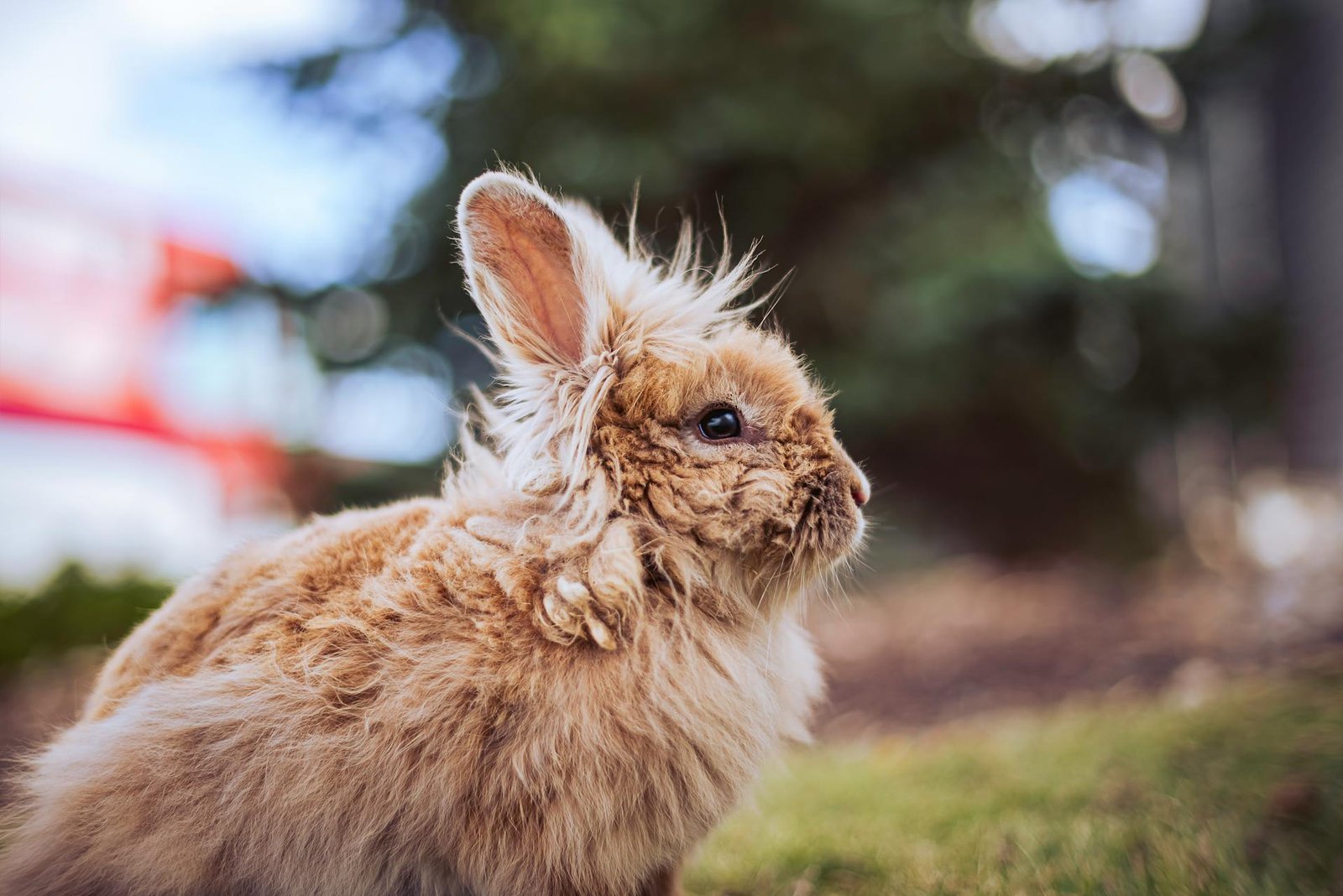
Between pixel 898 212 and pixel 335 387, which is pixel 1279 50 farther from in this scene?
pixel 335 387

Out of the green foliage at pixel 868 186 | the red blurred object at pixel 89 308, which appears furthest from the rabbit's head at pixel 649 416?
the red blurred object at pixel 89 308

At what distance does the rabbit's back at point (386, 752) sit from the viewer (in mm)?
1476

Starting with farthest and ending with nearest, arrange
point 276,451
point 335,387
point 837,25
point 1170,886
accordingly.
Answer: point 276,451
point 335,387
point 837,25
point 1170,886

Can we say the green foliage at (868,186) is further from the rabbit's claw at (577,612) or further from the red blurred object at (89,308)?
the rabbit's claw at (577,612)

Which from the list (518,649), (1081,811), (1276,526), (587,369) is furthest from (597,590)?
(1276,526)

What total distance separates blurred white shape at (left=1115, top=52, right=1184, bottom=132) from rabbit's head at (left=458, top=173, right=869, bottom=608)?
5.33m

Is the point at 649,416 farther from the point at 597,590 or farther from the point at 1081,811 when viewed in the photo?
the point at 1081,811

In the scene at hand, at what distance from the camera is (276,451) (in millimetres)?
6426

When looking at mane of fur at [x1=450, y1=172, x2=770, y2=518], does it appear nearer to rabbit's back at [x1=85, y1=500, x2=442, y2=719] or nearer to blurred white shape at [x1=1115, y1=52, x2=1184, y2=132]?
rabbit's back at [x1=85, y1=500, x2=442, y2=719]

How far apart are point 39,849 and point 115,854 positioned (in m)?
0.17

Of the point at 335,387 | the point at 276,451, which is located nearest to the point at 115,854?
the point at 335,387

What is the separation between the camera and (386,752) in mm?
1498

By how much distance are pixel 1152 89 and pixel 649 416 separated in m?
5.94

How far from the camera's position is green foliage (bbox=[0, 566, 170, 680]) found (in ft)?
15.2
